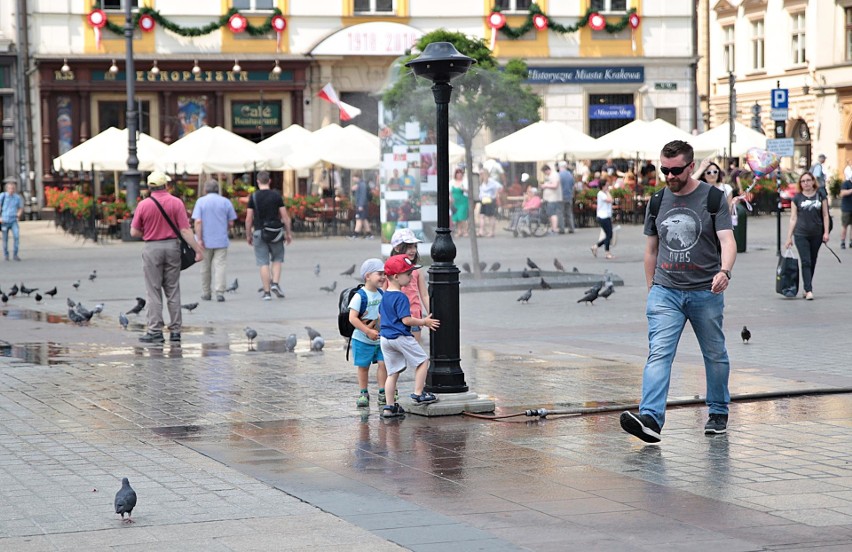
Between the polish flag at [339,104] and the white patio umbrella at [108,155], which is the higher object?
the polish flag at [339,104]

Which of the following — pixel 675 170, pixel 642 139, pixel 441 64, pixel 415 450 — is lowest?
pixel 415 450

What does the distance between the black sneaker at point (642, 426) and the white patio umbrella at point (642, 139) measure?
93.0ft

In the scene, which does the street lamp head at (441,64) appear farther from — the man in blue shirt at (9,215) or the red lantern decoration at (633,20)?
the red lantern decoration at (633,20)

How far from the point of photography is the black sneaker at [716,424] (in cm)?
870

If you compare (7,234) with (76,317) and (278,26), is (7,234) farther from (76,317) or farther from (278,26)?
(278,26)

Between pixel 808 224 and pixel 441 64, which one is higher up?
pixel 441 64

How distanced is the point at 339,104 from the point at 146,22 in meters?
7.06

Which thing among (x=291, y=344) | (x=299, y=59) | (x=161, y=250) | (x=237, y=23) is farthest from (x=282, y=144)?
(x=291, y=344)

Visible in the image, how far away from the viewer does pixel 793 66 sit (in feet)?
170

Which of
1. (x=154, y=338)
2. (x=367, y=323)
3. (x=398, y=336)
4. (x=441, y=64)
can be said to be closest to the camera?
(x=398, y=336)

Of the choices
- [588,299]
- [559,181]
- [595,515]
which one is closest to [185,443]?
[595,515]

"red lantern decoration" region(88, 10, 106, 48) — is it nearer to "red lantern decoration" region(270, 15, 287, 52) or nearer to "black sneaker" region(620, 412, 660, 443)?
"red lantern decoration" region(270, 15, 287, 52)

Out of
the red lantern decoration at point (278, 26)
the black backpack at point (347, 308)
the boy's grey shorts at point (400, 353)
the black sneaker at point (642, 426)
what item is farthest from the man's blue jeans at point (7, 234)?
the black sneaker at point (642, 426)

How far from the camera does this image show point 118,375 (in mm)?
12016
